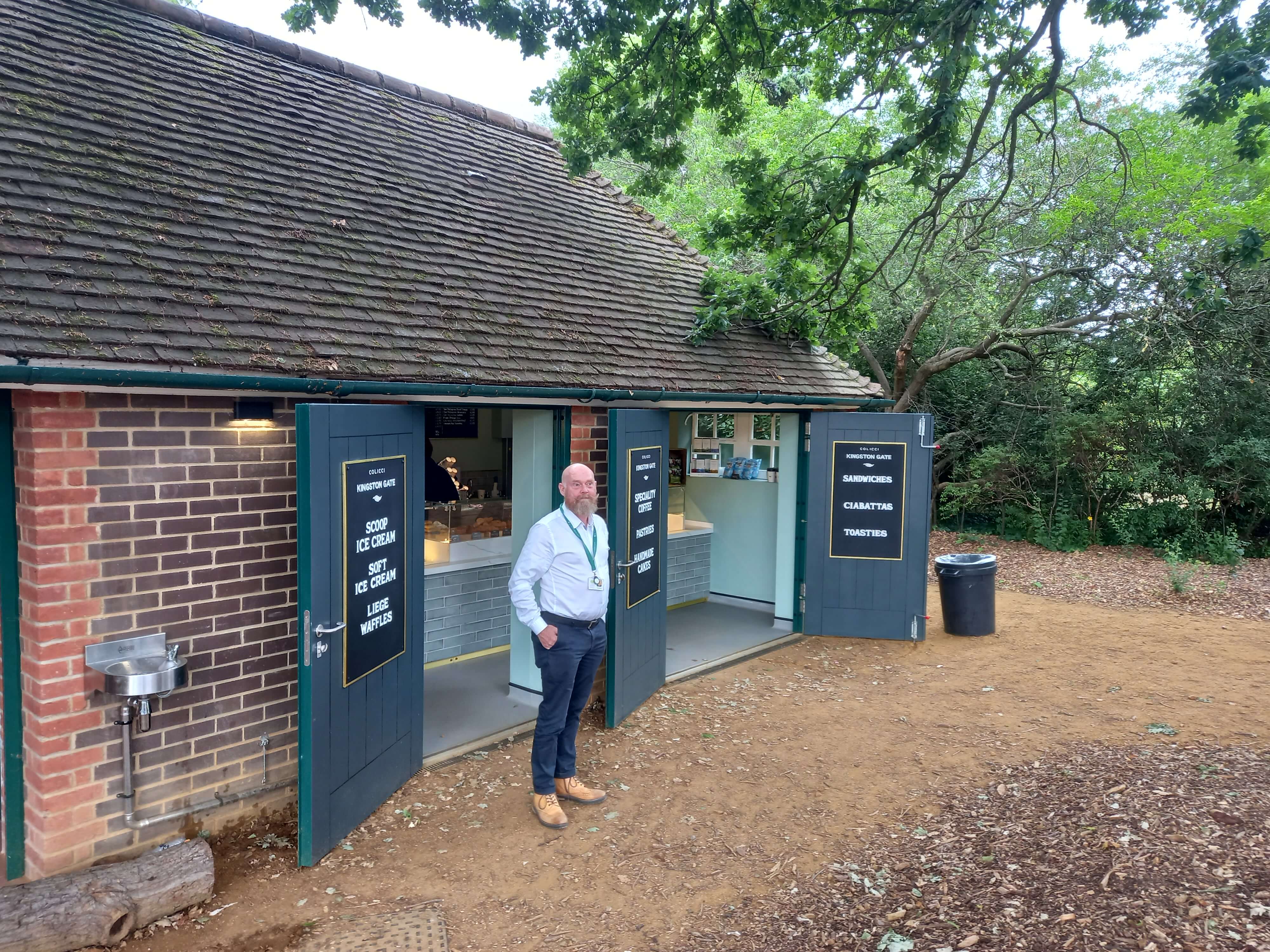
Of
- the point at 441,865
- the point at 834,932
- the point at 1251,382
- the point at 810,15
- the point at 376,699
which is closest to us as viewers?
the point at 834,932

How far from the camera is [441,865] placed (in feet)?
15.2

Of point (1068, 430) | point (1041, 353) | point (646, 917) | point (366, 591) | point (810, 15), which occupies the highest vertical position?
point (810, 15)

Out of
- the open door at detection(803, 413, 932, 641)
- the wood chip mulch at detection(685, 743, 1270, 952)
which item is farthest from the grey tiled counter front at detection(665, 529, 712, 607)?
the wood chip mulch at detection(685, 743, 1270, 952)

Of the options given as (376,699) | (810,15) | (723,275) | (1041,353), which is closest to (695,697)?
(376,699)

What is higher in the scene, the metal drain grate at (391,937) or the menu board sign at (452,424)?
the menu board sign at (452,424)

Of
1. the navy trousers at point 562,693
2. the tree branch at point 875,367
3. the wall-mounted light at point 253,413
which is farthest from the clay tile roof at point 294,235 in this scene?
the tree branch at point 875,367

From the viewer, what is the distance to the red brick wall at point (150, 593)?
4059mm

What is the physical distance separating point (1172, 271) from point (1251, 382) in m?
2.27

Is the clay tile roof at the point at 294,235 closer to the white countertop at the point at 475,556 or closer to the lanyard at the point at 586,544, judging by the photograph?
the lanyard at the point at 586,544

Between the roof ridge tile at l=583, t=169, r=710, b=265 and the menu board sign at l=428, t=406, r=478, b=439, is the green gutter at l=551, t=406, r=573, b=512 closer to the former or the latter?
the roof ridge tile at l=583, t=169, r=710, b=265

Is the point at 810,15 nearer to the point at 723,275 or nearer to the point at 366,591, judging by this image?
the point at 723,275

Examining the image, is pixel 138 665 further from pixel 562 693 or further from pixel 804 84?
pixel 804 84

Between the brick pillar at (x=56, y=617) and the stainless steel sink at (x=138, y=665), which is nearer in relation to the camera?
the brick pillar at (x=56, y=617)

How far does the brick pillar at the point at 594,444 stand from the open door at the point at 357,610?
58.1 inches
